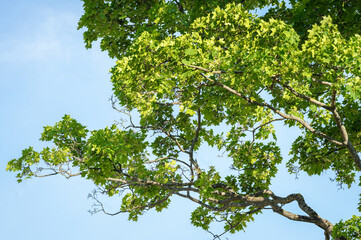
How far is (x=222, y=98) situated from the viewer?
1365 centimetres

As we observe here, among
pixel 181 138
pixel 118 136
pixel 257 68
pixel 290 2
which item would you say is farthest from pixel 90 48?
pixel 257 68

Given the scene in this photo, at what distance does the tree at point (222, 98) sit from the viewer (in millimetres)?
10969

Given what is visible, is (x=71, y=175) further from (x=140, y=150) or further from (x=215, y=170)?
(x=215, y=170)

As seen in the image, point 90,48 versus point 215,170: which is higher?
point 90,48

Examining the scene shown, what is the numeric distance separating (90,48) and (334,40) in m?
11.3

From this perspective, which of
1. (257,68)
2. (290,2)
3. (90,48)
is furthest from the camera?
(90,48)

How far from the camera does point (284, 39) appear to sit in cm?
1084

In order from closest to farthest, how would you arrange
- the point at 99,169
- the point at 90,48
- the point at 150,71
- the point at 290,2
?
the point at 150,71 < the point at 99,169 < the point at 290,2 < the point at 90,48

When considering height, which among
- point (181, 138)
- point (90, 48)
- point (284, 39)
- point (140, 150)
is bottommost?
point (284, 39)

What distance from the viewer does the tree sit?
36.0 feet

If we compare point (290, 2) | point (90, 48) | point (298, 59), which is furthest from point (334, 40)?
point (90, 48)

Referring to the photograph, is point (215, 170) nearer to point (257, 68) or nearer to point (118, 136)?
point (118, 136)

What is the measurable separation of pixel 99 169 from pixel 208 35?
18.0ft

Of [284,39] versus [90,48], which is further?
[90,48]
